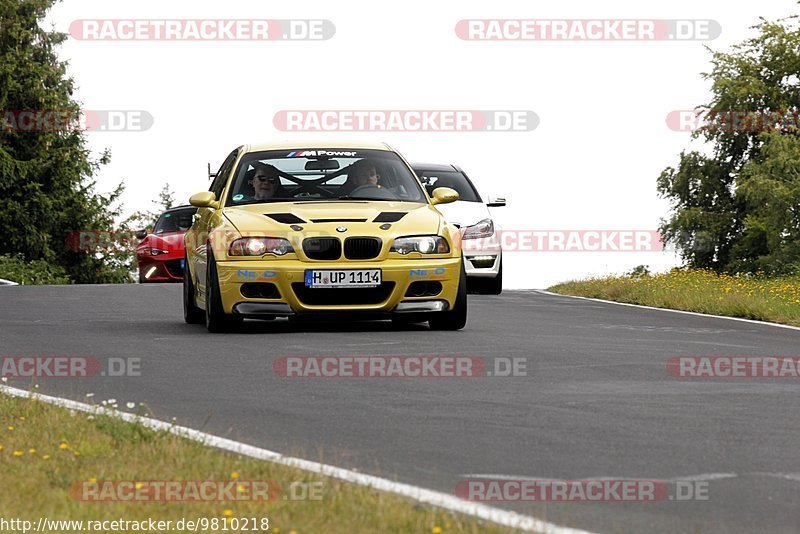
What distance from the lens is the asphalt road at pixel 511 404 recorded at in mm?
6395

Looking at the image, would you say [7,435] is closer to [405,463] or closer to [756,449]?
[405,463]

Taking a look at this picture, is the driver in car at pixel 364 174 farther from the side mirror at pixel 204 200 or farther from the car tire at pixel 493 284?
the car tire at pixel 493 284

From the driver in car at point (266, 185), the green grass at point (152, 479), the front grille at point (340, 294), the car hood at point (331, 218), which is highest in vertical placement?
the driver in car at point (266, 185)

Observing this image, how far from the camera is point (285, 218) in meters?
13.6

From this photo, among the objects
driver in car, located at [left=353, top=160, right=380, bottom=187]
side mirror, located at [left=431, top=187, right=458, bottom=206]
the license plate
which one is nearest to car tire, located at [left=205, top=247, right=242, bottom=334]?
the license plate

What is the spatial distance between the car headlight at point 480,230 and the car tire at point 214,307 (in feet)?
27.1

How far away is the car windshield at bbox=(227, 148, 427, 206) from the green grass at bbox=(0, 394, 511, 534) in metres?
6.59

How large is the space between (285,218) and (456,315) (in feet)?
5.99

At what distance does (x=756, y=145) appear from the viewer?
237ft

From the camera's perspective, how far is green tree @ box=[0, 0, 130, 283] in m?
55.6

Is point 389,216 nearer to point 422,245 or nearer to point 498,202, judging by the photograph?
point 422,245

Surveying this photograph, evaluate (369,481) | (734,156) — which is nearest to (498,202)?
(369,481)

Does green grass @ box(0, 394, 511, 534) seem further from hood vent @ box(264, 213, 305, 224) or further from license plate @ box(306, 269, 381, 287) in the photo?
hood vent @ box(264, 213, 305, 224)

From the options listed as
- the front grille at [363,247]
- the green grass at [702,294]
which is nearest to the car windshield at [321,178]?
the front grille at [363,247]
